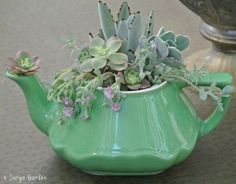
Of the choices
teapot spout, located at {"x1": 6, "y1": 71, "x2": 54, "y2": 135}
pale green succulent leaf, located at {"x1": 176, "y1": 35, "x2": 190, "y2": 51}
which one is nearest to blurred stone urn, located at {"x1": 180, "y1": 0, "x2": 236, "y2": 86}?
pale green succulent leaf, located at {"x1": 176, "y1": 35, "x2": 190, "y2": 51}

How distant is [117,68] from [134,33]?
0.04 metres

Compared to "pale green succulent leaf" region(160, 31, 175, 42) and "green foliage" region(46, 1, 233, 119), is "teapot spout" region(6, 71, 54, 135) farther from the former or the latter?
"pale green succulent leaf" region(160, 31, 175, 42)

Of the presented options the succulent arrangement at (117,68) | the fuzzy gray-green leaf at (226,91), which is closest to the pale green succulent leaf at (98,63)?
the succulent arrangement at (117,68)

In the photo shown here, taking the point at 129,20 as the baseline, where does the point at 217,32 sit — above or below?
below

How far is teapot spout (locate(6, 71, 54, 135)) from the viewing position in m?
0.55

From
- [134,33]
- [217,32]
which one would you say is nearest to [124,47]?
[134,33]

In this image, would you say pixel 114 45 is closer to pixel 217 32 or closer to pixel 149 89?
pixel 149 89

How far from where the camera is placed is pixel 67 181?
544 mm

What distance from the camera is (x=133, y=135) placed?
1.64 feet

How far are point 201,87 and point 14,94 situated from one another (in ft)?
0.85

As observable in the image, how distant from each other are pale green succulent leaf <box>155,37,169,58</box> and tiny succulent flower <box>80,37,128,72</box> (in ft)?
0.11

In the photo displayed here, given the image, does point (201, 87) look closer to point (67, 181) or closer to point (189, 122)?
point (189, 122)

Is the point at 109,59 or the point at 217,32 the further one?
the point at 217,32

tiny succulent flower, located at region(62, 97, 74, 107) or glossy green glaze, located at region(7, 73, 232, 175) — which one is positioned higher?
tiny succulent flower, located at region(62, 97, 74, 107)
